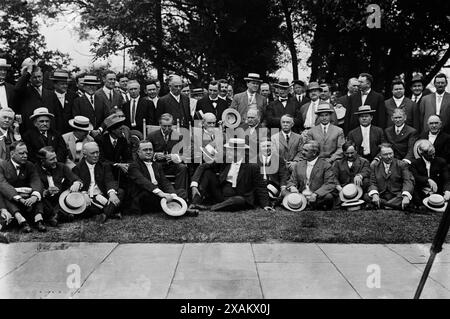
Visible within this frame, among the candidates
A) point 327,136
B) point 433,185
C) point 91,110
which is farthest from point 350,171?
point 91,110

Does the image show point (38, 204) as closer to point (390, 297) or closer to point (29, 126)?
point (29, 126)

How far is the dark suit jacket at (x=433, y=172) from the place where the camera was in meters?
7.39

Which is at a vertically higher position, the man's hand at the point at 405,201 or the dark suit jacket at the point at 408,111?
the dark suit jacket at the point at 408,111

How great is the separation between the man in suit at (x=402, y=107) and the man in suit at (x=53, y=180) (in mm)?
5430

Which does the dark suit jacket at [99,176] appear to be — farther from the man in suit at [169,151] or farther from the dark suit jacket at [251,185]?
the dark suit jacket at [251,185]

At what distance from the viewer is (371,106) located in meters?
8.37

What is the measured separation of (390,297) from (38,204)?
449 centimetres

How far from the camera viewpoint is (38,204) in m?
6.25

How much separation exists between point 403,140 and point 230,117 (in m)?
2.94

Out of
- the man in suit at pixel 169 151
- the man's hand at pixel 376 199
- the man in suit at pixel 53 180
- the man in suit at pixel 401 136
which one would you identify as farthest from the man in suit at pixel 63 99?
the man in suit at pixel 401 136

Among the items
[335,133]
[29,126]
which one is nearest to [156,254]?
[29,126]

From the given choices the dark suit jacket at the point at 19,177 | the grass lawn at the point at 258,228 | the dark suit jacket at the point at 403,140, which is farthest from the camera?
the dark suit jacket at the point at 403,140

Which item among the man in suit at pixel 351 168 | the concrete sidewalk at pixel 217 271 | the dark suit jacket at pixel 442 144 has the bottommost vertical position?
the concrete sidewalk at pixel 217 271

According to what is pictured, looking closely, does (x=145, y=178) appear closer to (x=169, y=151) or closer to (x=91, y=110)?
(x=169, y=151)
